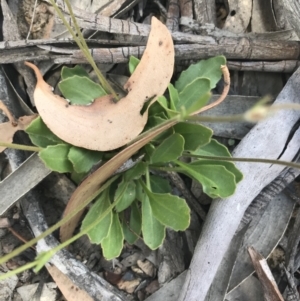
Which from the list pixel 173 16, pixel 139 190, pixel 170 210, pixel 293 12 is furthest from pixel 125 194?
pixel 293 12

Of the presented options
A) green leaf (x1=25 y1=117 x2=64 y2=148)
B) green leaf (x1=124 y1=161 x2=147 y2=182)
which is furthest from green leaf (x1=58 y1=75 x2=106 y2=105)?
green leaf (x1=124 y1=161 x2=147 y2=182)

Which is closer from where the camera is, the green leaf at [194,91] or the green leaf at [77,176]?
the green leaf at [194,91]

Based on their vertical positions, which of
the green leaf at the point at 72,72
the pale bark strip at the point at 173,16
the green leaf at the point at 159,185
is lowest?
the green leaf at the point at 159,185

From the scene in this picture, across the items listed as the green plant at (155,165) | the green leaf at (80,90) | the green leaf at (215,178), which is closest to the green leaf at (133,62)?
the green plant at (155,165)

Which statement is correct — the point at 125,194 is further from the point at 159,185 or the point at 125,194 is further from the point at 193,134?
the point at 193,134

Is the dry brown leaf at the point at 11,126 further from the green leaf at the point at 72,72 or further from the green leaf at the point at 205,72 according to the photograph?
the green leaf at the point at 205,72

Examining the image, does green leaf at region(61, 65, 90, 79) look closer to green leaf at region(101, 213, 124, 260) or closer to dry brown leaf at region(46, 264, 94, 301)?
green leaf at region(101, 213, 124, 260)

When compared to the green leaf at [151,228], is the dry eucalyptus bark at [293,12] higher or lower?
higher
